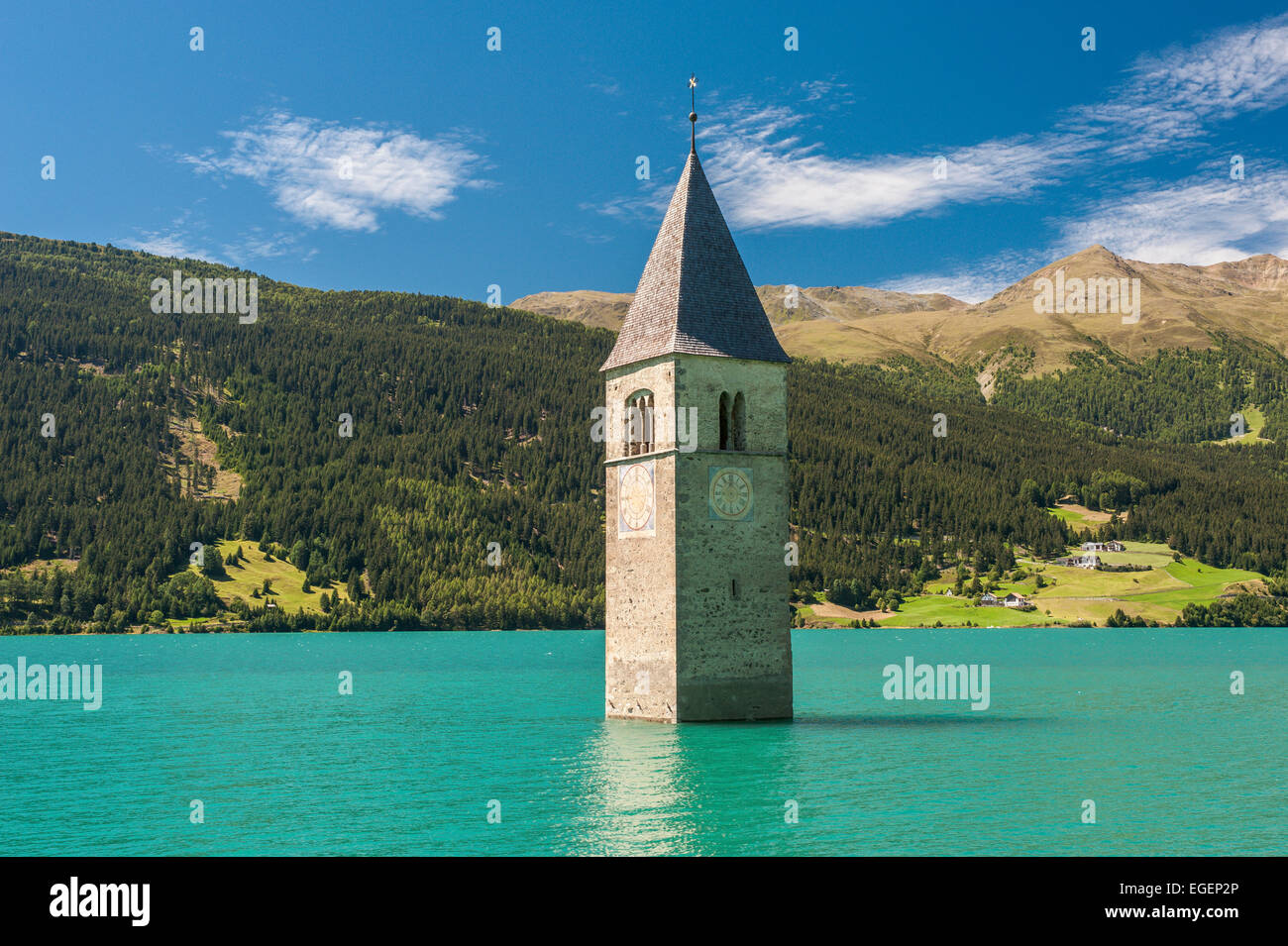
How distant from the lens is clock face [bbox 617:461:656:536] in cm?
4844

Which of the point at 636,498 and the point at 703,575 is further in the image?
the point at 636,498

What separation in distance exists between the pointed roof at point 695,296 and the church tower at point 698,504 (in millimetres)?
66

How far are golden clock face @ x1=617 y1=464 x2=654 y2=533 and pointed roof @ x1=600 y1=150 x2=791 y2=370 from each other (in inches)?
179

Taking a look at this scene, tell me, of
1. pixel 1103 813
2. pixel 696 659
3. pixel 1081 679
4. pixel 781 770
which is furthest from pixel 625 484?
pixel 1081 679

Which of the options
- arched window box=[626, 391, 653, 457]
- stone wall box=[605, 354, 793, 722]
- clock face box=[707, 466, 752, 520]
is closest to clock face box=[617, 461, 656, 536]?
stone wall box=[605, 354, 793, 722]

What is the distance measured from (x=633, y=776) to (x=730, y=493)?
1281 cm

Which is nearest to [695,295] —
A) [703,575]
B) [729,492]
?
[729,492]

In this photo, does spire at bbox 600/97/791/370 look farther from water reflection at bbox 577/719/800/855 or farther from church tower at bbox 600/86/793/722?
water reflection at bbox 577/719/800/855

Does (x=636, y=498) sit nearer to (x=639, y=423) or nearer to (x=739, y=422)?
(x=639, y=423)

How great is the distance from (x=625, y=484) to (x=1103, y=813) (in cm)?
2240

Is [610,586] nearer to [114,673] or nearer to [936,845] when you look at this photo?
[936,845]

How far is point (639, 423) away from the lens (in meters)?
50.4

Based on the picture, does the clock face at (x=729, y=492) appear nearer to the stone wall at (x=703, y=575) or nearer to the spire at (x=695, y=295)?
the stone wall at (x=703, y=575)

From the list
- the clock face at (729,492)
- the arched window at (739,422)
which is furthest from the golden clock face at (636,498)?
the arched window at (739,422)
